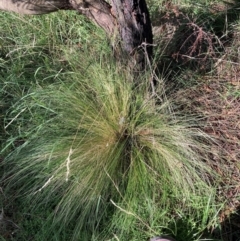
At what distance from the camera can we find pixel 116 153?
6.70 feet

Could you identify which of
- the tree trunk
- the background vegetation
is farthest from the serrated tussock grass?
the tree trunk

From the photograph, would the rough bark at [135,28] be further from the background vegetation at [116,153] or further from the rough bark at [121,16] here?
the background vegetation at [116,153]

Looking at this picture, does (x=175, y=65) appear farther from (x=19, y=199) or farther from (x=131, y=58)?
(x=19, y=199)

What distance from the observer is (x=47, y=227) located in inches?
77.3

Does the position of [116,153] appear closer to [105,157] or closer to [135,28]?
[105,157]

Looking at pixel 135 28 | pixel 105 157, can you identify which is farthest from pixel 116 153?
pixel 135 28

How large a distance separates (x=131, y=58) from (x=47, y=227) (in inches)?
38.3

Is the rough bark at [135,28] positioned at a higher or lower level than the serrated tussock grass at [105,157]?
higher

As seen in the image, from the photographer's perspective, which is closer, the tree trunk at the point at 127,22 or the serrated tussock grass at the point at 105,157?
the serrated tussock grass at the point at 105,157

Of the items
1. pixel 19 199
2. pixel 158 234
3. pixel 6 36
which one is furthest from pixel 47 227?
pixel 6 36

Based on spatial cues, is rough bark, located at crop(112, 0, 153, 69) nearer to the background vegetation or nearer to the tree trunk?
the tree trunk

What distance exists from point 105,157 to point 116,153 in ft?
0.18

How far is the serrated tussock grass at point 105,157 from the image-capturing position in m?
1.96

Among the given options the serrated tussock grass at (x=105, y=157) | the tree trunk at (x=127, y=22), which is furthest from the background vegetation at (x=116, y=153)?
the tree trunk at (x=127, y=22)
